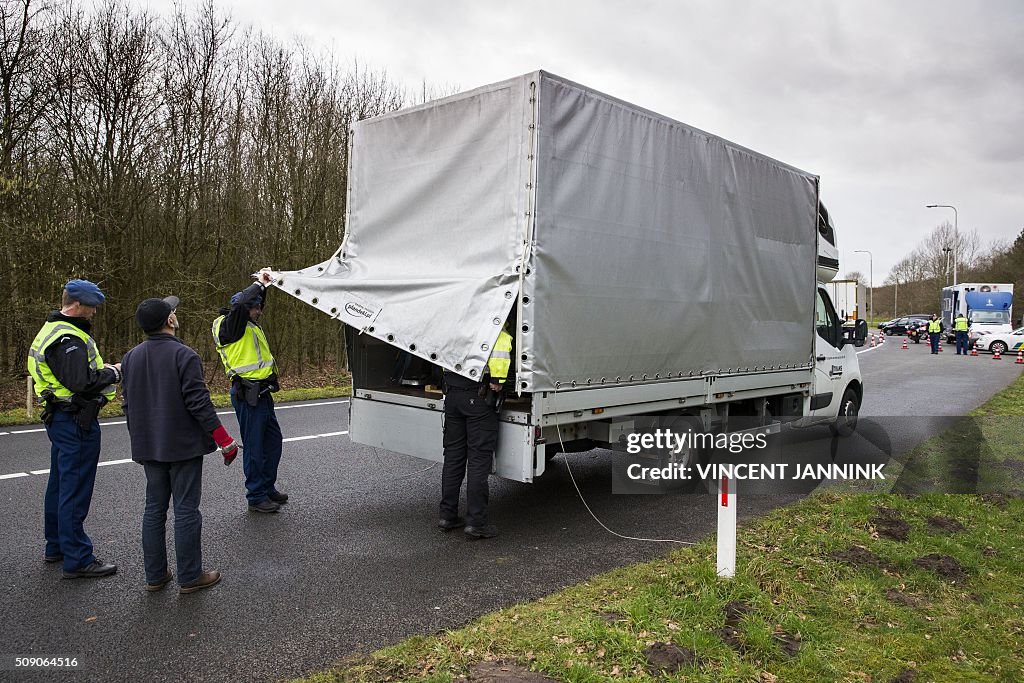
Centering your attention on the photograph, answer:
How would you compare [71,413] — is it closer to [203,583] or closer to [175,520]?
[175,520]

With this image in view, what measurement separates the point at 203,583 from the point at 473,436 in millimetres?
1969

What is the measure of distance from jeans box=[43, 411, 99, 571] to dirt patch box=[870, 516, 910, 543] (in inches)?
214

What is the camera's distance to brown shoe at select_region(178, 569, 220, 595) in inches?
177

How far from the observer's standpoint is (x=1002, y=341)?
102 feet

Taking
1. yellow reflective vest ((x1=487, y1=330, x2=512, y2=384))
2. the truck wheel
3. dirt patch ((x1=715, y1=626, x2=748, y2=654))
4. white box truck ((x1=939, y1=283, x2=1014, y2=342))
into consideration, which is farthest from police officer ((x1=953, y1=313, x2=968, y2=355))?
dirt patch ((x1=715, y1=626, x2=748, y2=654))

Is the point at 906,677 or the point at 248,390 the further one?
the point at 248,390

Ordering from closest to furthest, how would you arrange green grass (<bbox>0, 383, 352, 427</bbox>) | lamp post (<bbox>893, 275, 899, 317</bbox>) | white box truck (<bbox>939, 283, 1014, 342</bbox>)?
green grass (<bbox>0, 383, 352, 427</bbox>) → white box truck (<bbox>939, 283, 1014, 342</bbox>) → lamp post (<bbox>893, 275, 899, 317</bbox>)

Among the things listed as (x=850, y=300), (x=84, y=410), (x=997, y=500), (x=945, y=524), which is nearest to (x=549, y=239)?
(x=84, y=410)

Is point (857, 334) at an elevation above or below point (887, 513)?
above

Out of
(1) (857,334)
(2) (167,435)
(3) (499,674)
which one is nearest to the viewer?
(3) (499,674)

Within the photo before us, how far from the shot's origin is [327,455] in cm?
854

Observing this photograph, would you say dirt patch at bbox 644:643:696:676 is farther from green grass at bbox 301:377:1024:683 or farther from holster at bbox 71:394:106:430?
holster at bbox 71:394:106:430

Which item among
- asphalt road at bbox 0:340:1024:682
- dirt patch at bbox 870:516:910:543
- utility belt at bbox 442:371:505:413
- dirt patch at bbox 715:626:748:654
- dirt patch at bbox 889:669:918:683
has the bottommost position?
asphalt road at bbox 0:340:1024:682

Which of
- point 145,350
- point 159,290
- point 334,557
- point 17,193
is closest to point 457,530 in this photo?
point 334,557
